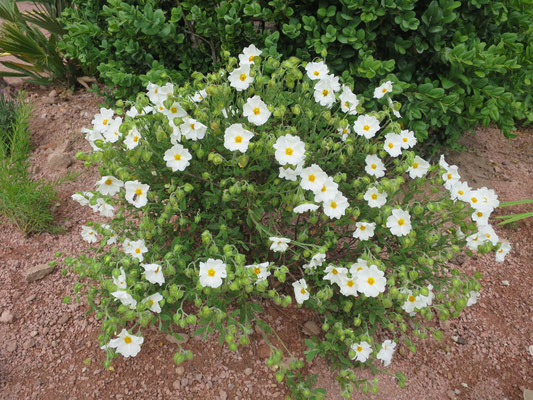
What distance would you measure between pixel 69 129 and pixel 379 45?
8.42ft

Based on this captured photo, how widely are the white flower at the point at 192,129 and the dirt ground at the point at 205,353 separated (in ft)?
3.57

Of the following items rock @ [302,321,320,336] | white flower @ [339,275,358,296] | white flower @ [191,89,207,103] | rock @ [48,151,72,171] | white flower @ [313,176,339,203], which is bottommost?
rock @ [302,321,320,336]

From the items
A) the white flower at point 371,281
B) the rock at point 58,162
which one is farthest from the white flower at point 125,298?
the rock at point 58,162

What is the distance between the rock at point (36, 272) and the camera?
2.49 m

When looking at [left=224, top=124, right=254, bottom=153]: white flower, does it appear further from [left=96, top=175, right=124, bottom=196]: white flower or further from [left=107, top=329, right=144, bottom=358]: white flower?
[left=107, top=329, right=144, bottom=358]: white flower

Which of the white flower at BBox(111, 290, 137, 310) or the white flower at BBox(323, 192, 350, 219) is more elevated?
the white flower at BBox(323, 192, 350, 219)

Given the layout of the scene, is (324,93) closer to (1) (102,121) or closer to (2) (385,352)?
(1) (102,121)

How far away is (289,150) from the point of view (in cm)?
167

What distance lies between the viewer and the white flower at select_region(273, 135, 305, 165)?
5.41ft

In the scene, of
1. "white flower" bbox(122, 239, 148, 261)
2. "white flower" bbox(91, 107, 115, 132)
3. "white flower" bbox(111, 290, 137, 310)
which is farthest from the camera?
"white flower" bbox(91, 107, 115, 132)

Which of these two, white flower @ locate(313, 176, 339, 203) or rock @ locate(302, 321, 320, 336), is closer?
white flower @ locate(313, 176, 339, 203)

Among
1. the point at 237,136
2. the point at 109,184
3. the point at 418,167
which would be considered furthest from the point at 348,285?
the point at 109,184

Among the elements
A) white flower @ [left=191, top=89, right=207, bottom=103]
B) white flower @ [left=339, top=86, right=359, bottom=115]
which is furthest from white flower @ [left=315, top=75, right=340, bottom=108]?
white flower @ [left=191, top=89, right=207, bottom=103]

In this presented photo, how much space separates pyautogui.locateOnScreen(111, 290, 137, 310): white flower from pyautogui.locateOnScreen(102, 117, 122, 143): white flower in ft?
2.15
